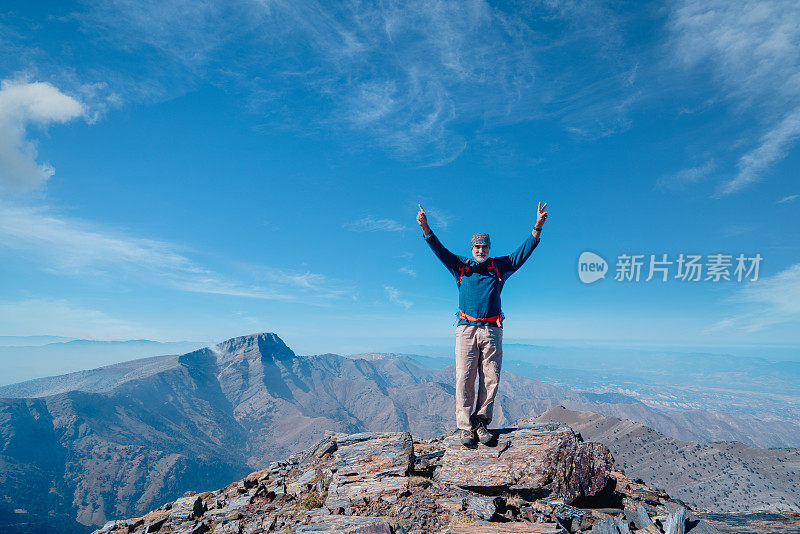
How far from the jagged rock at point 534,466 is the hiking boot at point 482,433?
25 centimetres

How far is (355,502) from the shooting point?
10570 mm

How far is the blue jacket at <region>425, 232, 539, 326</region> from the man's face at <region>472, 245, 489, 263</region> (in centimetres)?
23

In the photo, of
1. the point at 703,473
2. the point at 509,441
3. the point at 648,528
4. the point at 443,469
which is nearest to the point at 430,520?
the point at 443,469

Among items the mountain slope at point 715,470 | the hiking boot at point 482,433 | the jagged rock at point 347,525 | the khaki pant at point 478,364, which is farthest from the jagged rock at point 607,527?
the mountain slope at point 715,470

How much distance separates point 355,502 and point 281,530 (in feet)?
8.11

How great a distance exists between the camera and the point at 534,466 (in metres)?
10.4

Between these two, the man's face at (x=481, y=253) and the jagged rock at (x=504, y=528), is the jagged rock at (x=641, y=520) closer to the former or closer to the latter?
the jagged rock at (x=504, y=528)

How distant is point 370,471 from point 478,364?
5.16 metres

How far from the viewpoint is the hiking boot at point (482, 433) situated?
36.8ft

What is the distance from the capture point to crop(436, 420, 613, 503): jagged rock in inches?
396

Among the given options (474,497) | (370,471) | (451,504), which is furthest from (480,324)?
(370,471)

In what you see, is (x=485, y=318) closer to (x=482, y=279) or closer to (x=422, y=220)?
(x=482, y=279)

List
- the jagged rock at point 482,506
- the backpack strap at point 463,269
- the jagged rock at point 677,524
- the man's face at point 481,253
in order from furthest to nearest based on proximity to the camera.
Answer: the backpack strap at point 463,269 < the man's face at point 481,253 < the jagged rock at point 482,506 < the jagged rock at point 677,524

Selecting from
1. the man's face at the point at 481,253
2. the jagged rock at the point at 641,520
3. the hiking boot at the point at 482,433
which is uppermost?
the man's face at the point at 481,253
